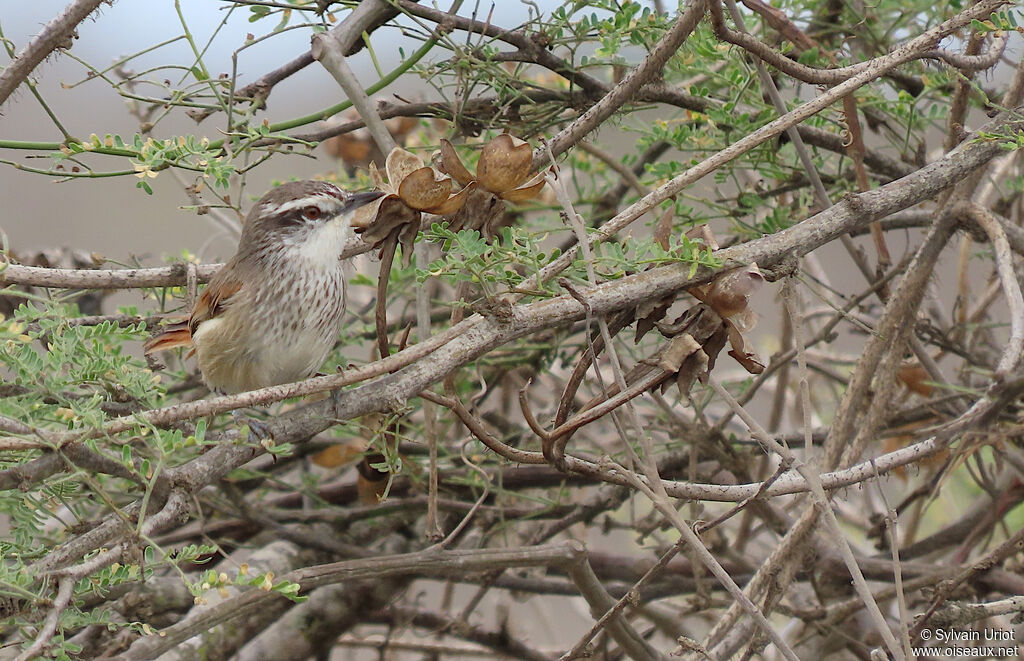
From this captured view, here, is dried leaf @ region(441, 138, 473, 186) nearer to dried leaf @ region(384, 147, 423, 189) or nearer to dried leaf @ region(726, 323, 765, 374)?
dried leaf @ region(384, 147, 423, 189)

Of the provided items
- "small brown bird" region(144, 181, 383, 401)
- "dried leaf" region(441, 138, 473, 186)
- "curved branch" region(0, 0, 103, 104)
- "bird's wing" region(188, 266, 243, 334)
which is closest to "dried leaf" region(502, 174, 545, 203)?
"dried leaf" region(441, 138, 473, 186)

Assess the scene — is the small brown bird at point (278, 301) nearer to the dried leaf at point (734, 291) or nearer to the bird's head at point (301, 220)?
the bird's head at point (301, 220)

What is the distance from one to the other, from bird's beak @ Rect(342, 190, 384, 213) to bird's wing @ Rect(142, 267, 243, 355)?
1.26 ft

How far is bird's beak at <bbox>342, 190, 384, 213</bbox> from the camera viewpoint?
2.24m

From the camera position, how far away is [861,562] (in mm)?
2869

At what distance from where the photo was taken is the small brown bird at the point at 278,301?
8.75 ft

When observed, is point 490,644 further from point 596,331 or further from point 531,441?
point 596,331

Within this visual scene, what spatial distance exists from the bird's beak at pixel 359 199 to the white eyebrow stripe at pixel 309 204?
77 millimetres

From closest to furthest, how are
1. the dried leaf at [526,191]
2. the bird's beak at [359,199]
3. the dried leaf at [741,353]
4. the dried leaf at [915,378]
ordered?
the dried leaf at [741,353] → the dried leaf at [526,191] → the bird's beak at [359,199] → the dried leaf at [915,378]

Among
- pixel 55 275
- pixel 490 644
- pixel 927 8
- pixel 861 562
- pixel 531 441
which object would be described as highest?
pixel 927 8

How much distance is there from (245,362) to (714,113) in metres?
1.44

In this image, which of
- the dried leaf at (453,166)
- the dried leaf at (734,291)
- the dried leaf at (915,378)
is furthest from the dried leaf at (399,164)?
the dried leaf at (915,378)

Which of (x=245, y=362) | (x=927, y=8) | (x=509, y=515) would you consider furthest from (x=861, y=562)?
(x=245, y=362)

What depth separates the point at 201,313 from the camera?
2643mm
